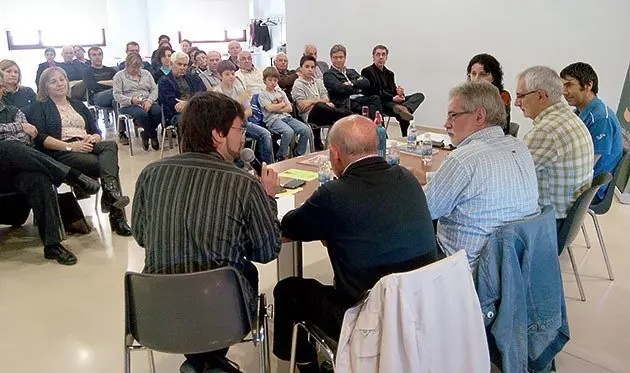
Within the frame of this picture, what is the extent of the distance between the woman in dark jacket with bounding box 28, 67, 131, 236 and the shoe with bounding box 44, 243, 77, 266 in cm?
48

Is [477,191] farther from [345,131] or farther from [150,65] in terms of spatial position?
[150,65]

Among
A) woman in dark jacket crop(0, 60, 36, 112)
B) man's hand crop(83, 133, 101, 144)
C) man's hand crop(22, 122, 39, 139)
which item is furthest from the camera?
woman in dark jacket crop(0, 60, 36, 112)

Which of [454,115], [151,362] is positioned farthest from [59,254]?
[454,115]

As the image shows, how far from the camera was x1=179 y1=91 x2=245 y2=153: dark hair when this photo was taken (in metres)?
1.78

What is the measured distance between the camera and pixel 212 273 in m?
1.60

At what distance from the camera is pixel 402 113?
623 centimetres

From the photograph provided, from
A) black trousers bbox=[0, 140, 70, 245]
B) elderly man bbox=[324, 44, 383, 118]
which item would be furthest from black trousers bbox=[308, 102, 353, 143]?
black trousers bbox=[0, 140, 70, 245]

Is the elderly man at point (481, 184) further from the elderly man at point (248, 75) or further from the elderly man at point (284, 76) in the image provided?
the elderly man at point (284, 76)

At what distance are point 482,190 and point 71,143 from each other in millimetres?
3187

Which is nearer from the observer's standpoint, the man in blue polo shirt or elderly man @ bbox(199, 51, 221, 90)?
the man in blue polo shirt

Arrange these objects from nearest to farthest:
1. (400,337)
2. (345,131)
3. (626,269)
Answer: (400,337)
(345,131)
(626,269)

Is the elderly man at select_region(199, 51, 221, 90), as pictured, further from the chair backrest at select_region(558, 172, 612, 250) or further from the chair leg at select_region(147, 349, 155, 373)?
the chair backrest at select_region(558, 172, 612, 250)

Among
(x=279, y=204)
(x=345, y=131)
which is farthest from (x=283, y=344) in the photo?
(x=345, y=131)

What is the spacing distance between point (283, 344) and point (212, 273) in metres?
0.64
